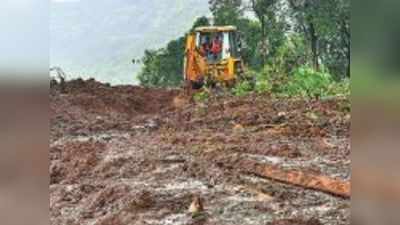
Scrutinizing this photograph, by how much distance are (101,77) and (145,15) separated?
0.36 m

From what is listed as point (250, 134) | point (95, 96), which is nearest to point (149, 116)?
point (95, 96)

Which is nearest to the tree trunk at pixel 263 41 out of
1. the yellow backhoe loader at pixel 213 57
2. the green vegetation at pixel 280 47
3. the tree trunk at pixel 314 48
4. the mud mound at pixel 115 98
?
the green vegetation at pixel 280 47

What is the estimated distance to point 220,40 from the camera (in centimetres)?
341

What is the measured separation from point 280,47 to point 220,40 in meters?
0.29

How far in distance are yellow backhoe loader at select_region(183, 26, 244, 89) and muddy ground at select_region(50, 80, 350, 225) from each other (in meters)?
0.10

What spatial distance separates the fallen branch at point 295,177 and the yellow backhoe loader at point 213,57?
0.42 meters

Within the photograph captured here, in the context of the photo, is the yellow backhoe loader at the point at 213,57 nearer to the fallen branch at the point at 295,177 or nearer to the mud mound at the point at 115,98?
the mud mound at the point at 115,98

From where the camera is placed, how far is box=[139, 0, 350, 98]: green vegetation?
132 inches

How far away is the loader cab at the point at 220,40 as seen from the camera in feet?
11.1
